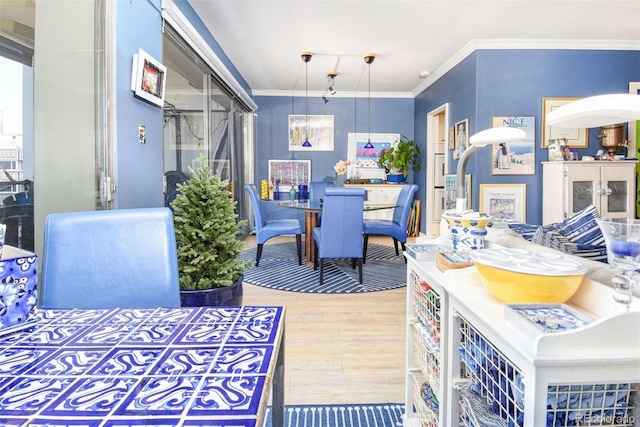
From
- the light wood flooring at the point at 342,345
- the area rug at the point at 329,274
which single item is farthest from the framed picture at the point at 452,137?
the light wood flooring at the point at 342,345

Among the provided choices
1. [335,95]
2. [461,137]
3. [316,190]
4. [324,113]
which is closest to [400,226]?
[461,137]

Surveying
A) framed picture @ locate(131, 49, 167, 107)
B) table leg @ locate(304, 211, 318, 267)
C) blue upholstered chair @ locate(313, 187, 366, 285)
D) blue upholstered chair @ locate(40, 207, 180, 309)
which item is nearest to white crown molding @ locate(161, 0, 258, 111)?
framed picture @ locate(131, 49, 167, 107)

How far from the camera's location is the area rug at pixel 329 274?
3.47m

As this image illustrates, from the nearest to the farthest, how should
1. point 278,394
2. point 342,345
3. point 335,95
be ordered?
point 278,394 → point 342,345 → point 335,95

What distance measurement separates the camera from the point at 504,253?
0.91m

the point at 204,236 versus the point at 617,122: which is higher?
the point at 617,122

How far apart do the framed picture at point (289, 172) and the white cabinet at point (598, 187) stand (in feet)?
13.0

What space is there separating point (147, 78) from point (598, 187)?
4247mm

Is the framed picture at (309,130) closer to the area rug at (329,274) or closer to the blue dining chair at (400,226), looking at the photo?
the area rug at (329,274)

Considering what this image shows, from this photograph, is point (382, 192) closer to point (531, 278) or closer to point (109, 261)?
point (109, 261)

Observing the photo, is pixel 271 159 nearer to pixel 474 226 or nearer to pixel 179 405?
pixel 474 226

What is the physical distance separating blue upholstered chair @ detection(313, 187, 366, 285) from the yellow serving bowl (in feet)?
8.02

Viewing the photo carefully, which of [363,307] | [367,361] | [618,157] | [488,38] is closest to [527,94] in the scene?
[488,38]

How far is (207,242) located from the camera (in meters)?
2.02
